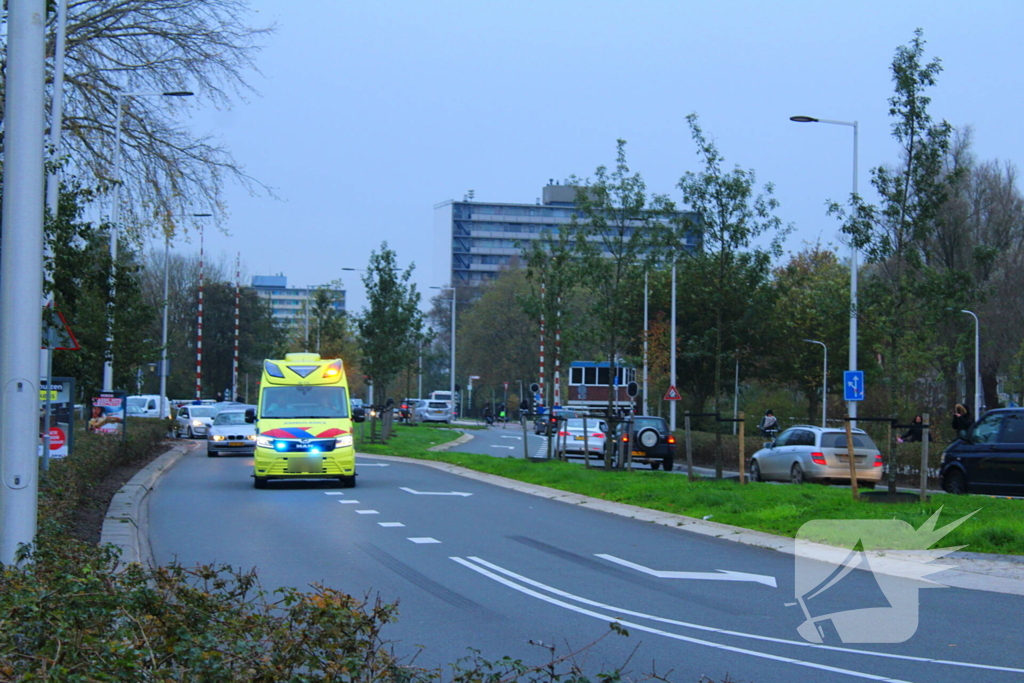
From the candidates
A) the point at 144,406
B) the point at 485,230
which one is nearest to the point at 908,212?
the point at 144,406

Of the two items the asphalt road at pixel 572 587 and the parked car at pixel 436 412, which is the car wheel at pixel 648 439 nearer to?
the asphalt road at pixel 572 587

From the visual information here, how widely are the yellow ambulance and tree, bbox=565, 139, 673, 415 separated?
21.5 ft

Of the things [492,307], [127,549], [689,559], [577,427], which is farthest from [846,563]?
[492,307]

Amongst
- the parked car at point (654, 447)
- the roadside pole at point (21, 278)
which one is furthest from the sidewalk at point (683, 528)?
the parked car at point (654, 447)

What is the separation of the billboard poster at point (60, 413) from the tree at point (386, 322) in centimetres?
2580

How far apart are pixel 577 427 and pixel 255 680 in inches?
1356

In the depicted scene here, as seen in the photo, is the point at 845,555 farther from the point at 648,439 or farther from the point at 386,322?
the point at 386,322

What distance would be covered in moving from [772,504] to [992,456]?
515cm

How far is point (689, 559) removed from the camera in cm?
1284

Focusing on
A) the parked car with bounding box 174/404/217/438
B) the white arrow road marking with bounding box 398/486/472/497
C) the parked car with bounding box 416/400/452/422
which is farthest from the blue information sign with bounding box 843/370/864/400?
the parked car with bounding box 416/400/452/422

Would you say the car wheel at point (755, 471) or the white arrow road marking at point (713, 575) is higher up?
the white arrow road marking at point (713, 575)

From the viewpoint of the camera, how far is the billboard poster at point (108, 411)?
84.7 ft

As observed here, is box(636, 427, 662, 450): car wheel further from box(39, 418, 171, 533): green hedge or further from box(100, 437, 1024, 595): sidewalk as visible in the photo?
box(39, 418, 171, 533): green hedge

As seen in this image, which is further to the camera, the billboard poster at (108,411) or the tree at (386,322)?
the tree at (386,322)
